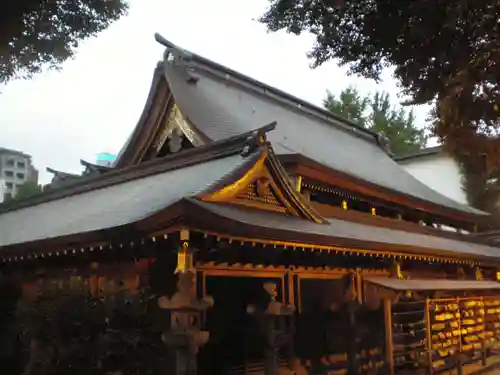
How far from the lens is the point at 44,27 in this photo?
7.45m

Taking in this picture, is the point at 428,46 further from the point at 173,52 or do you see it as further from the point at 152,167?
the point at 173,52

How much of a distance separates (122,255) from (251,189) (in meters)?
2.18

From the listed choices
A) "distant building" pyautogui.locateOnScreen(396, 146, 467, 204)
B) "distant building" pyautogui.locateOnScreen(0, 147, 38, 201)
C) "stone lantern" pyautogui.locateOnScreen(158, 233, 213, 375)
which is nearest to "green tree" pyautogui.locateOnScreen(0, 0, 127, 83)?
"stone lantern" pyautogui.locateOnScreen(158, 233, 213, 375)


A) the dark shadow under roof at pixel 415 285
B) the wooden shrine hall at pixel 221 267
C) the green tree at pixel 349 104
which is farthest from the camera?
the green tree at pixel 349 104

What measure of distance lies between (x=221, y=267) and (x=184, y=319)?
1379 mm

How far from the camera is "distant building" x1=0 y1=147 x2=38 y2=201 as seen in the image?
19583 millimetres

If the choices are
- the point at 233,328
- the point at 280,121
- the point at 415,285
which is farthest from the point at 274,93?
the point at 233,328

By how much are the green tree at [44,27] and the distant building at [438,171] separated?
22400mm

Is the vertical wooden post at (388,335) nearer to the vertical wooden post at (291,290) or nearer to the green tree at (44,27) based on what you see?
the vertical wooden post at (291,290)

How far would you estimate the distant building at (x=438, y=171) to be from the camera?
27297 millimetres

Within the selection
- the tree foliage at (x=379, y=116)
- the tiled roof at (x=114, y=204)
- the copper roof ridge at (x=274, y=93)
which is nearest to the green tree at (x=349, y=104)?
the tree foliage at (x=379, y=116)

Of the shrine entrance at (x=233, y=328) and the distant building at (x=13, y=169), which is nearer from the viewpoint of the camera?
the shrine entrance at (x=233, y=328)

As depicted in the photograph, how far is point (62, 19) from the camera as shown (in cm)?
760

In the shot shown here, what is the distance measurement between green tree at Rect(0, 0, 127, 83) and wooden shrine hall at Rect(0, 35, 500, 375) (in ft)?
8.51
